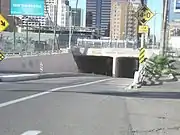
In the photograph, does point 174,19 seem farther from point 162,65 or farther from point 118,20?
point 162,65

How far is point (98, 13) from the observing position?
138 meters

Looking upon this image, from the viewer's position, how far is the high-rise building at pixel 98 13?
127 m

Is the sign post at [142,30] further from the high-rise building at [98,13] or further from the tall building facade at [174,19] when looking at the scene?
the high-rise building at [98,13]

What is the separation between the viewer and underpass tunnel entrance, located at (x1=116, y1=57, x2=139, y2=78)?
76.1m

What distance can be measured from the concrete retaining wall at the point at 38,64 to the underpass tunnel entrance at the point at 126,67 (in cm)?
1391

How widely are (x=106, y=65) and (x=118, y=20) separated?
172 ft

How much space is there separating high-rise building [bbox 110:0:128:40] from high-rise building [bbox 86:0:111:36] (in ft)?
6.99

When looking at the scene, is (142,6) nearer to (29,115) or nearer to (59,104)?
(59,104)

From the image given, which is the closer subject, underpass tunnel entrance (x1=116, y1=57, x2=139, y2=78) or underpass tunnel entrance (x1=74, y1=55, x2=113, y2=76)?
underpass tunnel entrance (x1=116, y1=57, x2=139, y2=78)

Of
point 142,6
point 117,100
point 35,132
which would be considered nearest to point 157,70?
point 142,6

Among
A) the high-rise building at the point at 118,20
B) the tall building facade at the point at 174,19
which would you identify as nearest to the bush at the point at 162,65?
the tall building facade at the point at 174,19

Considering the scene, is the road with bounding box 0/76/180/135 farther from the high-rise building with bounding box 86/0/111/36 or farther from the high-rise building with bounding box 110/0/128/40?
the high-rise building with bounding box 86/0/111/36

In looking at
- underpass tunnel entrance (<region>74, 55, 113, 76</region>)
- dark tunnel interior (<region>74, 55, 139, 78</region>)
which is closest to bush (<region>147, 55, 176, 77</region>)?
dark tunnel interior (<region>74, 55, 139, 78</region>)

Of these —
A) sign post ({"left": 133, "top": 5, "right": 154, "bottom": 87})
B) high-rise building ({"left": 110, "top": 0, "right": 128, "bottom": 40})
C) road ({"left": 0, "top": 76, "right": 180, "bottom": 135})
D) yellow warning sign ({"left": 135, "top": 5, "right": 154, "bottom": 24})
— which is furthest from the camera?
high-rise building ({"left": 110, "top": 0, "right": 128, "bottom": 40})
